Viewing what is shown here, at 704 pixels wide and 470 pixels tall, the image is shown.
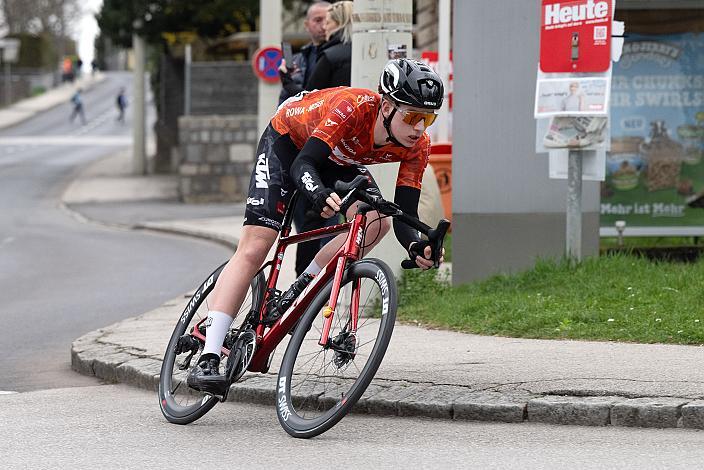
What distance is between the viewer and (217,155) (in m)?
29.5

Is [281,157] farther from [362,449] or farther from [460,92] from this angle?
[460,92]

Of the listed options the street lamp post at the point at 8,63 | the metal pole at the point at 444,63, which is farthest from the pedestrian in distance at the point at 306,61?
the street lamp post at the point at 8,63

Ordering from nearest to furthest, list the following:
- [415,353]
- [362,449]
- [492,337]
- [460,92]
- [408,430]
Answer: [362,449] < [408,430] < [415,353] < [492,337] < [460,92]

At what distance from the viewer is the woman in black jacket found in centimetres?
1033

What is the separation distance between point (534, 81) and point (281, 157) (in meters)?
4.62

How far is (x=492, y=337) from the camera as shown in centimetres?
866

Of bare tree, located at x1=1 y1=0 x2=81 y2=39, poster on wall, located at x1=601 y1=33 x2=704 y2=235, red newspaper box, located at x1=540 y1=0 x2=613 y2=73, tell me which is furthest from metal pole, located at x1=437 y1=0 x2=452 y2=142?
bare tree, located at x1=1 y1=0 x2=81 y2=39

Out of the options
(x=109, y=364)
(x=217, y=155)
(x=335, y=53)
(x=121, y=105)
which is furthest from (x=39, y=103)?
(x=109, y=364)

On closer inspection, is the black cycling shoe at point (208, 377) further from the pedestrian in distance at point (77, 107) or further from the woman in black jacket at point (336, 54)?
the pedestrian in distance at point (77, 107)

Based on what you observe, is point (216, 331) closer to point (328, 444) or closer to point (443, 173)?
point (328, 444)

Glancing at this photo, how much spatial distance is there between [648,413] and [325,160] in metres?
1.73

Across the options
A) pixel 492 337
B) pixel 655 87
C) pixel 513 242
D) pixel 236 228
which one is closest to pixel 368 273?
pixel 492 337

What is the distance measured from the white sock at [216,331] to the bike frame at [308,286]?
103 millimetres

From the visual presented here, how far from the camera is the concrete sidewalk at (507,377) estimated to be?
6.31 meters
